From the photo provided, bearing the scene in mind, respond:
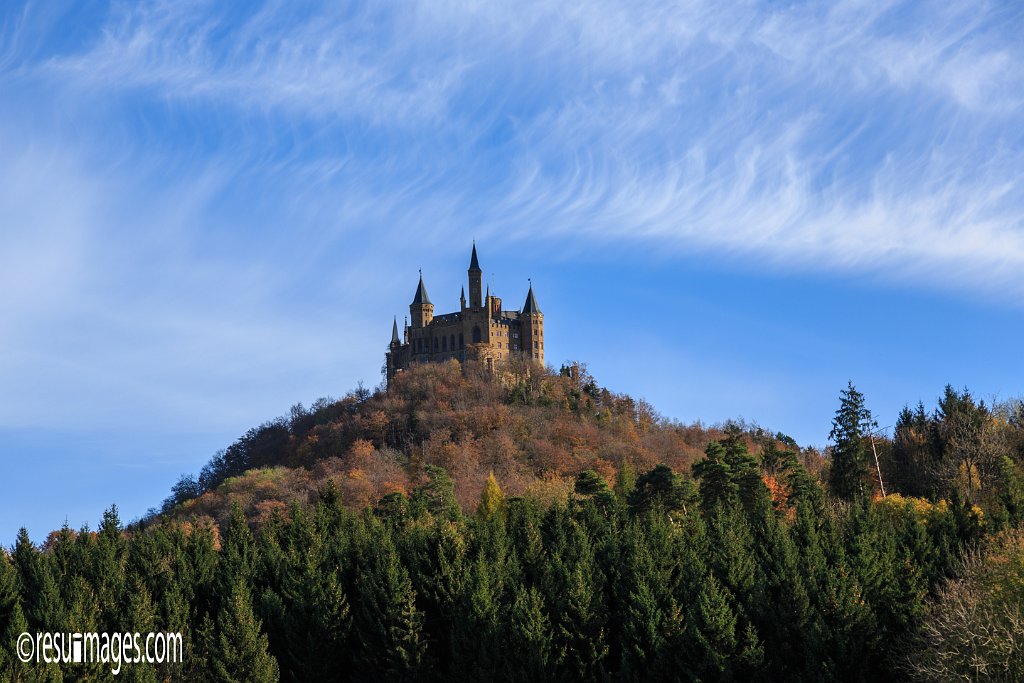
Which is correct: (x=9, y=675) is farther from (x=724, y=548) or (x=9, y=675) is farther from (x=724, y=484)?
(x=724, y=484)

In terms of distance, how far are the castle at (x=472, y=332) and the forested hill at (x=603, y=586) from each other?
68.6m

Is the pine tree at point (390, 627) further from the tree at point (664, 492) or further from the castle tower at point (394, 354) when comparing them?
the castle tower at point (394, 354)

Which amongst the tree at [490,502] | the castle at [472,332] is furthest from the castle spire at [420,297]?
the tree at [490,502]

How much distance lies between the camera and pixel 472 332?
5600 inches

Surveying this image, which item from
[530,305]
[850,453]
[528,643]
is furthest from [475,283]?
[528,643]

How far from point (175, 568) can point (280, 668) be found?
12379mm

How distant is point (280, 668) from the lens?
49.8m

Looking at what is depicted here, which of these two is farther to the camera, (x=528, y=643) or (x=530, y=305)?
(x=530, y=305)

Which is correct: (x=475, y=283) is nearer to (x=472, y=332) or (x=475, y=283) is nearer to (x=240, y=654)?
(x=472, y=332)

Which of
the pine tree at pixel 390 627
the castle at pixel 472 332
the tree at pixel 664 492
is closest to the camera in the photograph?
the pine tree at pixel 390 627

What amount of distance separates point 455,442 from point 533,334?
94.2 ft

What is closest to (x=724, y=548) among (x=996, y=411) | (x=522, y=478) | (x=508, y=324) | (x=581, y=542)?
(x=581, y=542)

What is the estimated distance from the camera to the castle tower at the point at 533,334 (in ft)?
471

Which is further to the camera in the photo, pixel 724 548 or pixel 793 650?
pixel 724 548
